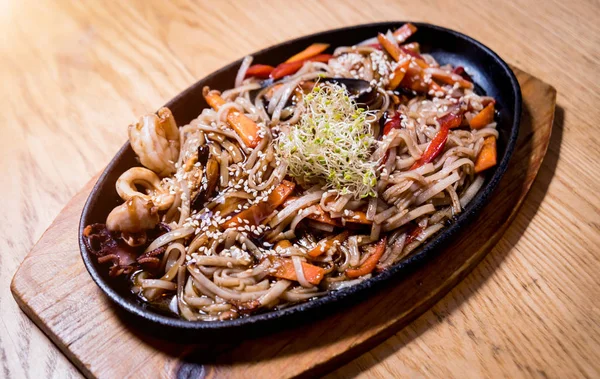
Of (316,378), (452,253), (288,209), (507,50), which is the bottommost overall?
(316,378)

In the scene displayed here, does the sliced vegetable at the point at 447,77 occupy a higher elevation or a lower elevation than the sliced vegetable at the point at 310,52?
lower

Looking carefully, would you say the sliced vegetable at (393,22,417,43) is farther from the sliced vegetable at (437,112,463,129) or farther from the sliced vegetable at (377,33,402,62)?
the sliced vegetable at (437,112,463,129)

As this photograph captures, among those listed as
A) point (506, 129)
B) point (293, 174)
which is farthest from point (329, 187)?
point (506, 129)

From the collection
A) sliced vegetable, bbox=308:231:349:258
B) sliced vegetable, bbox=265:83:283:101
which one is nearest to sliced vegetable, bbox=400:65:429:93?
sliced vegetable, bbox=265:83:283:101

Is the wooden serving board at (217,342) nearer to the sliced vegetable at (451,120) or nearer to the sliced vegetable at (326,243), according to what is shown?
the sliced vegetable at (326,243)

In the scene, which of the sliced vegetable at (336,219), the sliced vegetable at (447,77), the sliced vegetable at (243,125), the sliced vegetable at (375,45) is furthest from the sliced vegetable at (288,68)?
the sliced vegetable at (336,219)

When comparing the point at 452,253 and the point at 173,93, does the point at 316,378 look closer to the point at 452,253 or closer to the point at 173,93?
the point at 452,253
